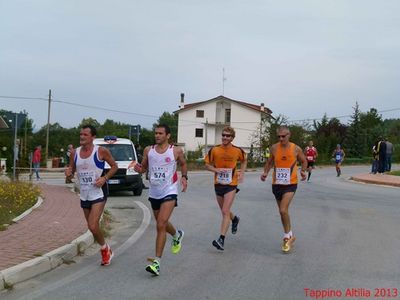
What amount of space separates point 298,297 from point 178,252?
267 cm

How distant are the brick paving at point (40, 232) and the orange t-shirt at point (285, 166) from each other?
3.33m

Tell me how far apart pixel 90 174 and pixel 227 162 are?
237cm

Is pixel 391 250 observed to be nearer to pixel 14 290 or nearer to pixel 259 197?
pixel 14 290

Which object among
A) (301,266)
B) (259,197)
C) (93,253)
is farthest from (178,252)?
(259,197)

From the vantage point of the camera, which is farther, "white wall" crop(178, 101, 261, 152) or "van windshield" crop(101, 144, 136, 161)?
"white wall" crop(178, 101, 261, 152)

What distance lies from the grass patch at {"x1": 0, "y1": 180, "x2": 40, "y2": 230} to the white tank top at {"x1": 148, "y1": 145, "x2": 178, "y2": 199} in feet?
12.8

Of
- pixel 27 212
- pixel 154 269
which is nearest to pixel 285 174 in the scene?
pixel 154 269

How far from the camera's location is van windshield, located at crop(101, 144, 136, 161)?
18688 mm

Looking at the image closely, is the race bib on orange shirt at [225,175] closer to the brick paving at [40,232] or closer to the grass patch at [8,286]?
the brick paving at [40,232]

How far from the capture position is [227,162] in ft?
28.3

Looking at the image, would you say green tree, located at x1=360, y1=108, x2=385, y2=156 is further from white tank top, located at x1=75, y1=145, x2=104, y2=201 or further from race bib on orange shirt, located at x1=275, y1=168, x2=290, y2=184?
white tank top, located at x1=75, y1=145, x2=104, y2=201

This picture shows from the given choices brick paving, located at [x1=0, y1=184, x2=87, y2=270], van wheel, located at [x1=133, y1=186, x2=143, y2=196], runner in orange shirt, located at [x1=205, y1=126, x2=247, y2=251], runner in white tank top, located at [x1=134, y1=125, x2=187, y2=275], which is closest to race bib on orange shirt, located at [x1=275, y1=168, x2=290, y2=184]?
runner in orange shirt, located at [x1=205, y1=126, x2=247, y2=251]

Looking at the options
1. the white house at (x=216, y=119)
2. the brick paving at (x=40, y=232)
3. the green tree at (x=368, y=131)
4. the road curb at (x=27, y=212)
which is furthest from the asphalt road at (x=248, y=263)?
the white house at (x=216, y=119)

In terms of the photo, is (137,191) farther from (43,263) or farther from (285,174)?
(43,263)
